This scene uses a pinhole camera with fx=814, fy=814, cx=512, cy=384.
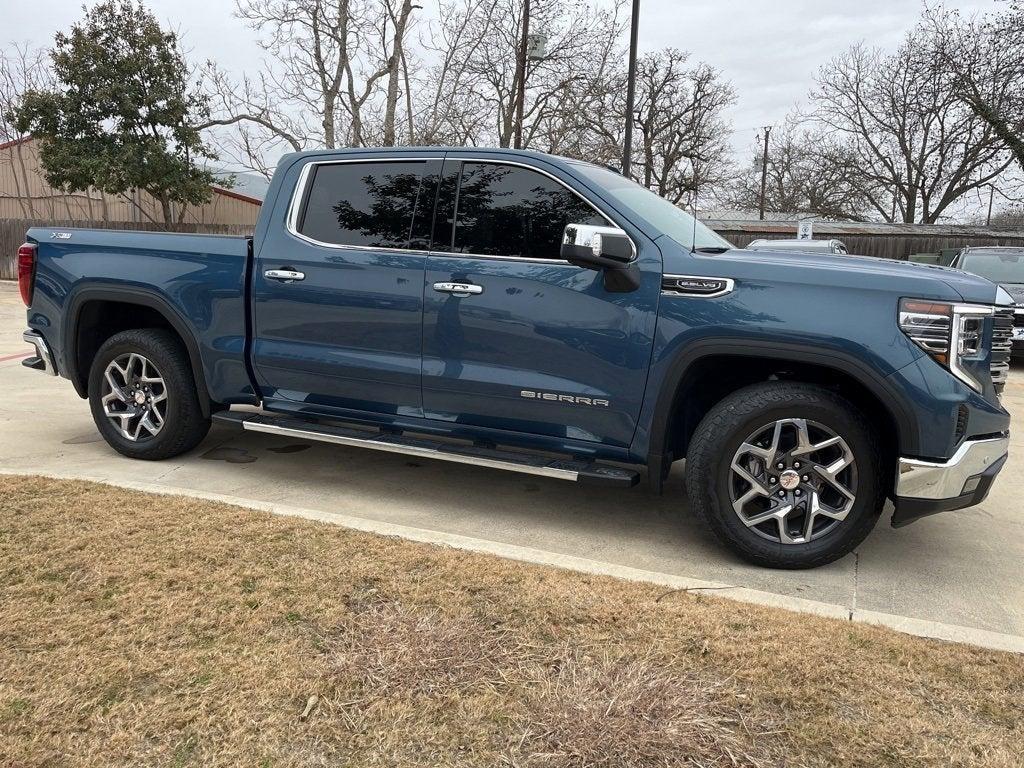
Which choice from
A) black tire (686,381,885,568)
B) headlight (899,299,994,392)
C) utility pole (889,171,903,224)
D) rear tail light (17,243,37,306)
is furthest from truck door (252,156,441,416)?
utility pole (889,171,903,224)

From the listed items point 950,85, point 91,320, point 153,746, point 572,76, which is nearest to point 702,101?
point 950,85

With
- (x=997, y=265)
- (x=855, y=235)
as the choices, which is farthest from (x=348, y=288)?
(x=855, y=235)

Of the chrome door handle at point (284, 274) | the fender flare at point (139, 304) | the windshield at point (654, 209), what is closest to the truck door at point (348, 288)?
the chrome door handle at point (284, 274)

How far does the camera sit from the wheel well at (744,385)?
12.3ft

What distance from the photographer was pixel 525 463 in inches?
163

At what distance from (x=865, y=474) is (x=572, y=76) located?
27687 millimetres

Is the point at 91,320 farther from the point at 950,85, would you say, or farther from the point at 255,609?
the point at 950,85

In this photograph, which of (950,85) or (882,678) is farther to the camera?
(950,85)

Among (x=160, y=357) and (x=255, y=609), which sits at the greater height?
(x=160, y=357)

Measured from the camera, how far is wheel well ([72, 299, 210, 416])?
5336mm

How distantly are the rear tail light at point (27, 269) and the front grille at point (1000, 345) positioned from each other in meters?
5.62

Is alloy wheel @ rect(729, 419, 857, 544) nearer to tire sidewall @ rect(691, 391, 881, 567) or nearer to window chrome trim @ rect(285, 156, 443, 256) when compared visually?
tire sidewall @ rect(691, 391, 881, 567)

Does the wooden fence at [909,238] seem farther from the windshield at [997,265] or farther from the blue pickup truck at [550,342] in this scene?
the blue pickup truck at [550,342]

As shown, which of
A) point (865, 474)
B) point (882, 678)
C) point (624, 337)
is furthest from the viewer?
point (624, 337)
